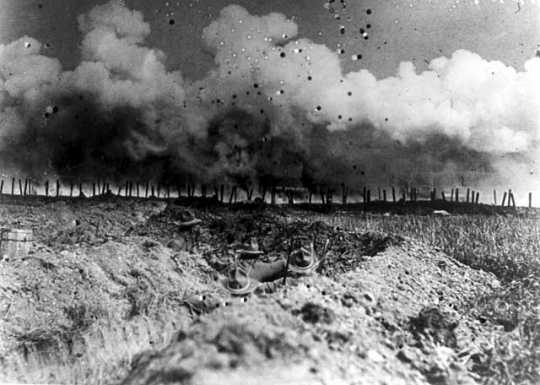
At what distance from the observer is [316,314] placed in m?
4.43

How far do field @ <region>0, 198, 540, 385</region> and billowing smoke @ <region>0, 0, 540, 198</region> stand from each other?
43cm

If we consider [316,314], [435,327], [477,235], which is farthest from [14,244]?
[477,235]

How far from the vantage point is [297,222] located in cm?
529

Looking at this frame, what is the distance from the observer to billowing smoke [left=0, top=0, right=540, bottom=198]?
5008 millimetres

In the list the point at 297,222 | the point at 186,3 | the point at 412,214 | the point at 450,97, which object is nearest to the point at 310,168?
the point at 297,222

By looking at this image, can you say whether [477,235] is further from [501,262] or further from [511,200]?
[511,200]

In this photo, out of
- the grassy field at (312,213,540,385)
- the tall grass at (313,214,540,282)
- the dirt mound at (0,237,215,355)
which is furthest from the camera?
the dirt mound at (0,237,215,355)

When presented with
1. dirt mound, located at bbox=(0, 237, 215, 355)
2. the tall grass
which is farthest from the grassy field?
dirt mound, located at bbox=(0, 237, 215, 355)

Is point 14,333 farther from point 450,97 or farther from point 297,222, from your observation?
point 450,97

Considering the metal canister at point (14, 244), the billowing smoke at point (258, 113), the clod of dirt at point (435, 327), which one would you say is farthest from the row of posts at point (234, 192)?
the clod of dirt at point (435, 327)

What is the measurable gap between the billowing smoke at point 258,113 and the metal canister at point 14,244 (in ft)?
2.22

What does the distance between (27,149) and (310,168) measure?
3.13m

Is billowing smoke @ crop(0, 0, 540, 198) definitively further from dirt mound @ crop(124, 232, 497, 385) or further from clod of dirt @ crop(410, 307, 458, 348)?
clod of dirt @ crop(410, 307, 458, 348)

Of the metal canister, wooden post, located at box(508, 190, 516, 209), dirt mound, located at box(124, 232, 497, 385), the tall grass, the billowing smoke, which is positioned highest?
the billowing smoke
